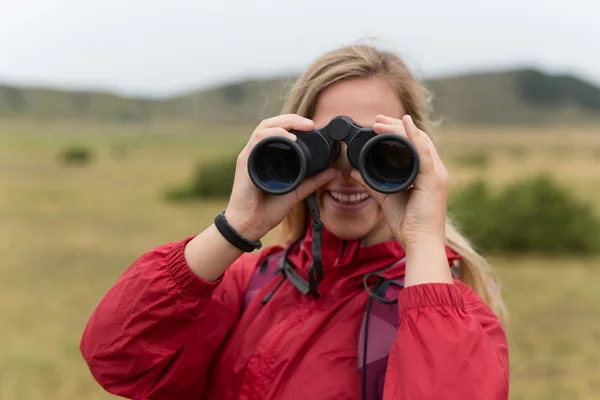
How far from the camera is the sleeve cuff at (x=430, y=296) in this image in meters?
1.34

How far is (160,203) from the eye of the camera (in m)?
17.8

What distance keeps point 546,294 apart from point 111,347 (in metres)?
7.45

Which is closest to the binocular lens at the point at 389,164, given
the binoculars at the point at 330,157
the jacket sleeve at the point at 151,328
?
the binoculars at the point at 330,157

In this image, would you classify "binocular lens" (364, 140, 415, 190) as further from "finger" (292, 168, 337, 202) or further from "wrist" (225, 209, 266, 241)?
"wrist" (225, 209, 266, 241)

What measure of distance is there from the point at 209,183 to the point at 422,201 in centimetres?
1886

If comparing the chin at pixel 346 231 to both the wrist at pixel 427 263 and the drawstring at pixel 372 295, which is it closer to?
the drawstring at pixel 372 295

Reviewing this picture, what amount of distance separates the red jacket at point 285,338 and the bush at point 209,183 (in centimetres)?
1794

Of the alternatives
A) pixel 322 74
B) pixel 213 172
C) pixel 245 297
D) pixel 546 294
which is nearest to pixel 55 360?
pixel 245 297

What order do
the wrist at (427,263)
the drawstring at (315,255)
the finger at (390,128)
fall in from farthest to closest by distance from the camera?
1. the drawstring at (315,255)
2. the finger at (390,128)
3. the wrist at (427,263)

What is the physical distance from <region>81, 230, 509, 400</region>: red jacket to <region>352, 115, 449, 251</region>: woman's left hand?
140mm

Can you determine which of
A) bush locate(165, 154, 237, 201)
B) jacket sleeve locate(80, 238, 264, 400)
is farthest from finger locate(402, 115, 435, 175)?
bush locate(165, 154, 237, 201)

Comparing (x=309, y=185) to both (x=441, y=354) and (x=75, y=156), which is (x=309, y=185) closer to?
(x=441, y=354)

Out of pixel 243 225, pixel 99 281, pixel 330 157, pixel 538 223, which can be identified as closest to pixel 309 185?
pixel 330 157

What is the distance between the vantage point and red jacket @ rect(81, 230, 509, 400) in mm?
1290
